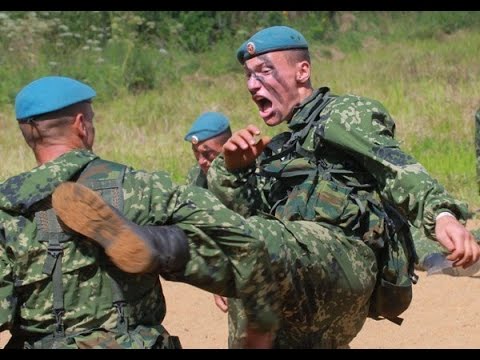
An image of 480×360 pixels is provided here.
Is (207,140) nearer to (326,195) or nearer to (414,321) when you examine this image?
(414,321)

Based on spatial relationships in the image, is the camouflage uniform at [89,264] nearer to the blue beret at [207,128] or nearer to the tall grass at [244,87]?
the blue beret at [207,128]

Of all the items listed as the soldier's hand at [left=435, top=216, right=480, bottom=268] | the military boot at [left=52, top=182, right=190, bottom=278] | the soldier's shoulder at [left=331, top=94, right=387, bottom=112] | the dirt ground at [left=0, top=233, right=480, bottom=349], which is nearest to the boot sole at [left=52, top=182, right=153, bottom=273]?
the military boot at [left=52, top=182, right=190, bottom=278]

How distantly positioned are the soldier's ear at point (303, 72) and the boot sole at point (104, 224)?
1.78 m

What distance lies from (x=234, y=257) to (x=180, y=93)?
1193 centimetres

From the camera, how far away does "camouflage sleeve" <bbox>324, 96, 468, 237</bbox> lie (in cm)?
485

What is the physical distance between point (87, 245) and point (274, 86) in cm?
167

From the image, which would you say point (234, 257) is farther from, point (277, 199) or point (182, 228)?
point (277, 199)

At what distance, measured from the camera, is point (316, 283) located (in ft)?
16.2

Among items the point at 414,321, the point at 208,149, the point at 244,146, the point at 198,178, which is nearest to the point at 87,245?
the point at 244,146

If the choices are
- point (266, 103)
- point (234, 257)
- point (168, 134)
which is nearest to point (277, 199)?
point (266, 103)

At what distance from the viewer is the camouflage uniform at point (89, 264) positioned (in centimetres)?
411

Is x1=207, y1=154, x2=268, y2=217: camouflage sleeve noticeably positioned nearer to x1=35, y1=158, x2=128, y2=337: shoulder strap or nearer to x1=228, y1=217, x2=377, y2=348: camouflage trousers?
x1=228, y1=217, x2=377, y2=348: camouflage trousers

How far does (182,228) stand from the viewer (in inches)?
166

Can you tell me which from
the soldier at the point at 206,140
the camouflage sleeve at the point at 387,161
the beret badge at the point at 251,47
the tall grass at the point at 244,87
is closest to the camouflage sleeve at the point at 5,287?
the camouflage sleeve at the point at 387,161
